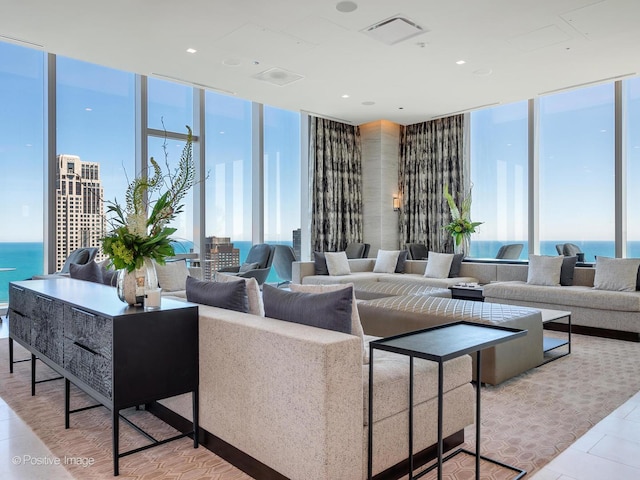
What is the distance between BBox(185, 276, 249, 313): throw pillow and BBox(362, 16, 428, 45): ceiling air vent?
3.45 meters

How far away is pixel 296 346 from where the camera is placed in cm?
188

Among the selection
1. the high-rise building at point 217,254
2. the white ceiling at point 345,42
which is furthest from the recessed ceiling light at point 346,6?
the high-rise building at point 217,254

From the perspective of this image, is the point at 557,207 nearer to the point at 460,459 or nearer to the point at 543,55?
the point at 543,55

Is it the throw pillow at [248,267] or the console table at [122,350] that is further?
the throw pillow at [248,267]

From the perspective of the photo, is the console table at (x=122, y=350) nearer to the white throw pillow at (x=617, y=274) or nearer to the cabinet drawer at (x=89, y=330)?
the cabinet drawer at (x=89, y=330)

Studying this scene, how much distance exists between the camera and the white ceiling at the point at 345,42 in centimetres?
448

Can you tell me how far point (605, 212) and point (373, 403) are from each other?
7.06 meters

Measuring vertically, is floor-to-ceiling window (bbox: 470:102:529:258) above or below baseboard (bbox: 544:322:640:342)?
above

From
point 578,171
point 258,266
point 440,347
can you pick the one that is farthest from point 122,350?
point 578,171

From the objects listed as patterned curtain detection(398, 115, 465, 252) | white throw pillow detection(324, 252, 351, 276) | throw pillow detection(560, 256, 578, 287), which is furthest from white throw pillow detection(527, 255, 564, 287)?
white throw pillow detection(324, 252, 351, 276)

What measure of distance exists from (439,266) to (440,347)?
18.0 ft

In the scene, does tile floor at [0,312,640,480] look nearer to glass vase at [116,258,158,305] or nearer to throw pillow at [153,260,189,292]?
glass vase at [116,258,158,305]

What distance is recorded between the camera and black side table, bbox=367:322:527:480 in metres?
1.84

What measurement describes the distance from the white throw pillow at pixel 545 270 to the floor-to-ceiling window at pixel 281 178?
4551 millimetres
